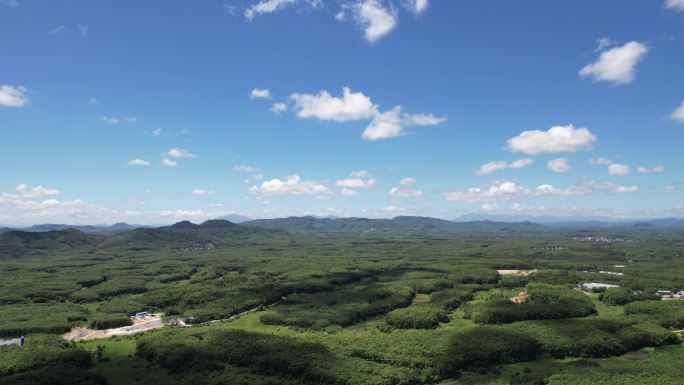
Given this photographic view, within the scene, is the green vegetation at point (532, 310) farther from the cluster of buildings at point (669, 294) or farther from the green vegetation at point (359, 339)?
the cluster of buildings at point (669, 294)

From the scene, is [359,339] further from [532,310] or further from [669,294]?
[669,294]

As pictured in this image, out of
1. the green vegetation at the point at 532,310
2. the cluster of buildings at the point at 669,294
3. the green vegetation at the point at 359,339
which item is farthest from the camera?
the cluster of buildings at the point at 669,294

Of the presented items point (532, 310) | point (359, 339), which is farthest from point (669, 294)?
point (359, 339)

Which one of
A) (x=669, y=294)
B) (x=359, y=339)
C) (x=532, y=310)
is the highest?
(x=532, y=310)


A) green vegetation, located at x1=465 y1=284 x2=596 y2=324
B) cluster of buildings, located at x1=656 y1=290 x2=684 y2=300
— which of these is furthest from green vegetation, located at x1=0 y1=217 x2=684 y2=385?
cluster of buildings, located at x1=656 y1=290 x2=684 y2=300

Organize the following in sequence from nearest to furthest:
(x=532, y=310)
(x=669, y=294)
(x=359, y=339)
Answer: (x=359, y=339)
(x=532, y=310)
(x=669, y=294)

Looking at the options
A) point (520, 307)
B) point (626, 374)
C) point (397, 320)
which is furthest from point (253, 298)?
point (626, 374)

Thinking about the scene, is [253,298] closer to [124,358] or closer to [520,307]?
[124,358]

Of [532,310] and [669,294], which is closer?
[532,310]

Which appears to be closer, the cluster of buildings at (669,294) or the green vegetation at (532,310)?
the green vegetation at (532,310)

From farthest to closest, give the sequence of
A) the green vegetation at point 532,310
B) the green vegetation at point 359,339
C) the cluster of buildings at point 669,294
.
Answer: the cluster of buildings at point 669,294 < the green vegetation at point 532,310 < the green vegetation at point 359,339

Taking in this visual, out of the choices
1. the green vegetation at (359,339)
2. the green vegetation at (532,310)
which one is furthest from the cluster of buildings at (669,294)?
the green vegetation at (532,310)
